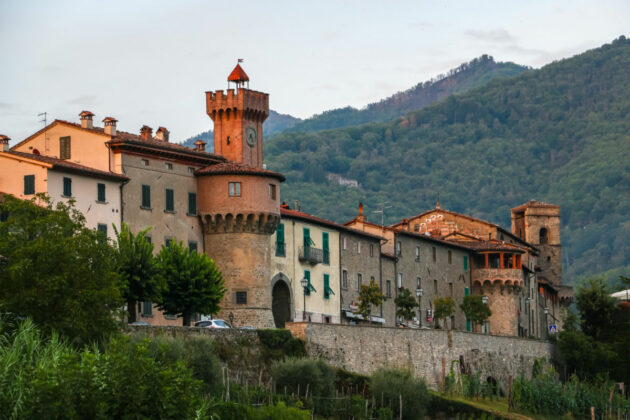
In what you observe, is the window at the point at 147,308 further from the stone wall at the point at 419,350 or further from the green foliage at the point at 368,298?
the green foliage at the point at 368,298

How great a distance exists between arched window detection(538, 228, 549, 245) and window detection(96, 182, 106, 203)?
247ft

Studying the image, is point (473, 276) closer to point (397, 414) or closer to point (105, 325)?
point (397, 414)

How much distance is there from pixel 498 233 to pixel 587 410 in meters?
33.2

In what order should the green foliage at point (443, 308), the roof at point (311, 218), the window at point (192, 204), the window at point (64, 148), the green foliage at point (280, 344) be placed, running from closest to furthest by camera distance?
the green foliage at point (280, 344) → the window at point (64, 148) → the window at point (192, 204) → the roof at point (311, 218) → the green foliage at point (443, 308)

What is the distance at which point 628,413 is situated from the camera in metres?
86.8

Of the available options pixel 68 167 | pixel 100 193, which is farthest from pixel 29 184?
pixel 100 193

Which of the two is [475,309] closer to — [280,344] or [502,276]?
[502,276]

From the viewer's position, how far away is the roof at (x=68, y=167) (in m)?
63.8

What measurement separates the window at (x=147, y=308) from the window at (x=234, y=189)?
8.51m

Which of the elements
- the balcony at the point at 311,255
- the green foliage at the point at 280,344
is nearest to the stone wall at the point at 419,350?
the green foliage at the point at 280,344

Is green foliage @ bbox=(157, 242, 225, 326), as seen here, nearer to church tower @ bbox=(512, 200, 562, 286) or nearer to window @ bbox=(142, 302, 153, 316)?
window @ bbox=(142, 302, 153, 316)

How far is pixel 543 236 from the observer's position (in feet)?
442

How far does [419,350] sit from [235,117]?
20207 mm

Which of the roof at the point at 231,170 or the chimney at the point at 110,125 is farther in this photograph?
the roof at the point at 231,170
